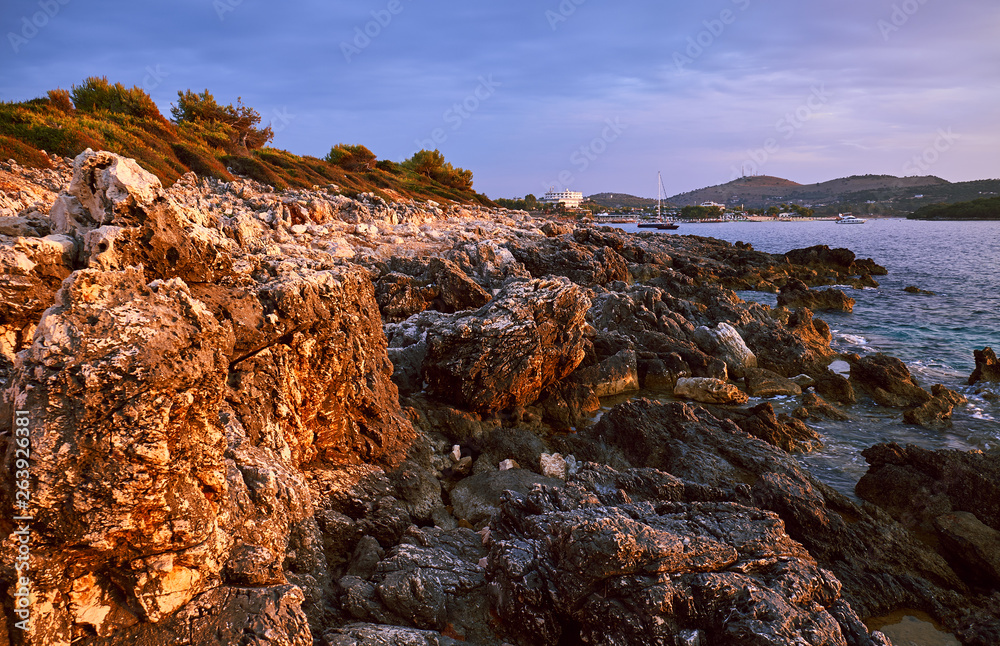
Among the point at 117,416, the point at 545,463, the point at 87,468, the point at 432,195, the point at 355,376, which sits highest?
the point at 432,195

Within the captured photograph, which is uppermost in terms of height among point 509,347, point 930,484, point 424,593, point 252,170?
point 252,170

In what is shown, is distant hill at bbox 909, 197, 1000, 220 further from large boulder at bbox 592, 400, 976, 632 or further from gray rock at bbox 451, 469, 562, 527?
gray rock at bbox 451, 469, 562, 527

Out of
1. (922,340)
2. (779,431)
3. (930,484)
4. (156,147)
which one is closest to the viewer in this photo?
(930,484)

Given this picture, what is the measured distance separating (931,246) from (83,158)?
94.9 metres

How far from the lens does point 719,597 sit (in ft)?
16.2

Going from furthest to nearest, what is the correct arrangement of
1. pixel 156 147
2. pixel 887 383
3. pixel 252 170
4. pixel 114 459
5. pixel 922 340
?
pixel 252 170 < pixel 156 147 < pixel 922 340 < pixel 887 383 < pixel 114 459

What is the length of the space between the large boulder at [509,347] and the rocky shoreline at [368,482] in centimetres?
8

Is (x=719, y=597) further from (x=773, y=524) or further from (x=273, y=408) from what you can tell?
(x=273, y=408)

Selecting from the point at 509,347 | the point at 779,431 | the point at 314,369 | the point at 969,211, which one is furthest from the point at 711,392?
the point at 969,211

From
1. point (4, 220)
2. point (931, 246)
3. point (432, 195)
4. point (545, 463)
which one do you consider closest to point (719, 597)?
point (545, 463)

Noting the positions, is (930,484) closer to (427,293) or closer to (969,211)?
(427,293)

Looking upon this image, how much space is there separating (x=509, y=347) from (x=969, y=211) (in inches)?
7225

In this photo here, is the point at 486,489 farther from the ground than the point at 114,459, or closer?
closer

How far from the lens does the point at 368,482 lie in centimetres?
773
